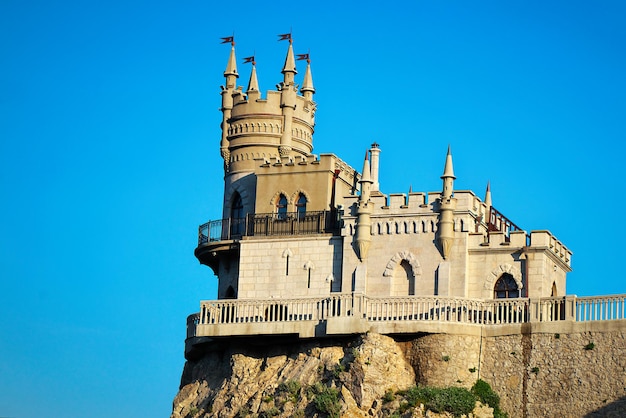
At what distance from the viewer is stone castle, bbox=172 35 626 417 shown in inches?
2232

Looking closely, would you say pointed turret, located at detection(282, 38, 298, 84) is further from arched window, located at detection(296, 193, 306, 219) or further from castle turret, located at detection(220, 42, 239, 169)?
arched window, located at detection(296, 193, 306, 219)

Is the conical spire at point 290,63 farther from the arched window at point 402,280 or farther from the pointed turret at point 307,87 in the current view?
the arched window at point 402,280

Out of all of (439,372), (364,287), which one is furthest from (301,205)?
(439,372)

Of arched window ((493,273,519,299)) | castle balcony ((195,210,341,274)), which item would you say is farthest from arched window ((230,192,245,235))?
arched window ((493,273,519,299))

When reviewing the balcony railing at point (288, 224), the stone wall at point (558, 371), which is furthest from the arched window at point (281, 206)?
the stone wall at point (558, 371)

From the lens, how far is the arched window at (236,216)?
65.7 meters

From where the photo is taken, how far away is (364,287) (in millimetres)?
61500

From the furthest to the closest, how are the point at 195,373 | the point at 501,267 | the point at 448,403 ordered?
the point at 195,373 → the point at 501,267 → the point at 448,403

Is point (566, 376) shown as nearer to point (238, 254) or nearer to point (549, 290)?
point (549, 290)

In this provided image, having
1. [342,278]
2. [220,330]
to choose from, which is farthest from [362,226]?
[220,330]

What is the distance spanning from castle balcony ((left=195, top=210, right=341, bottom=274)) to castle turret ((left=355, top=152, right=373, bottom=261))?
164cm

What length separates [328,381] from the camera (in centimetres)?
5803

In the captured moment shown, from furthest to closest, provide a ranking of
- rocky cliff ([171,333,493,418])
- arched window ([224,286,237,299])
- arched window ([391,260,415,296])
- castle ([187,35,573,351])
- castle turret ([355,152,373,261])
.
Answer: arched window ([224,286,237,299]), castle turret ([355,152,373,261]), arched window ([391,260,415,296]), castle ([187,35,573,351]), rocky cliff ([171,333,493,418])

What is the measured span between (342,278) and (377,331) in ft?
13.9
